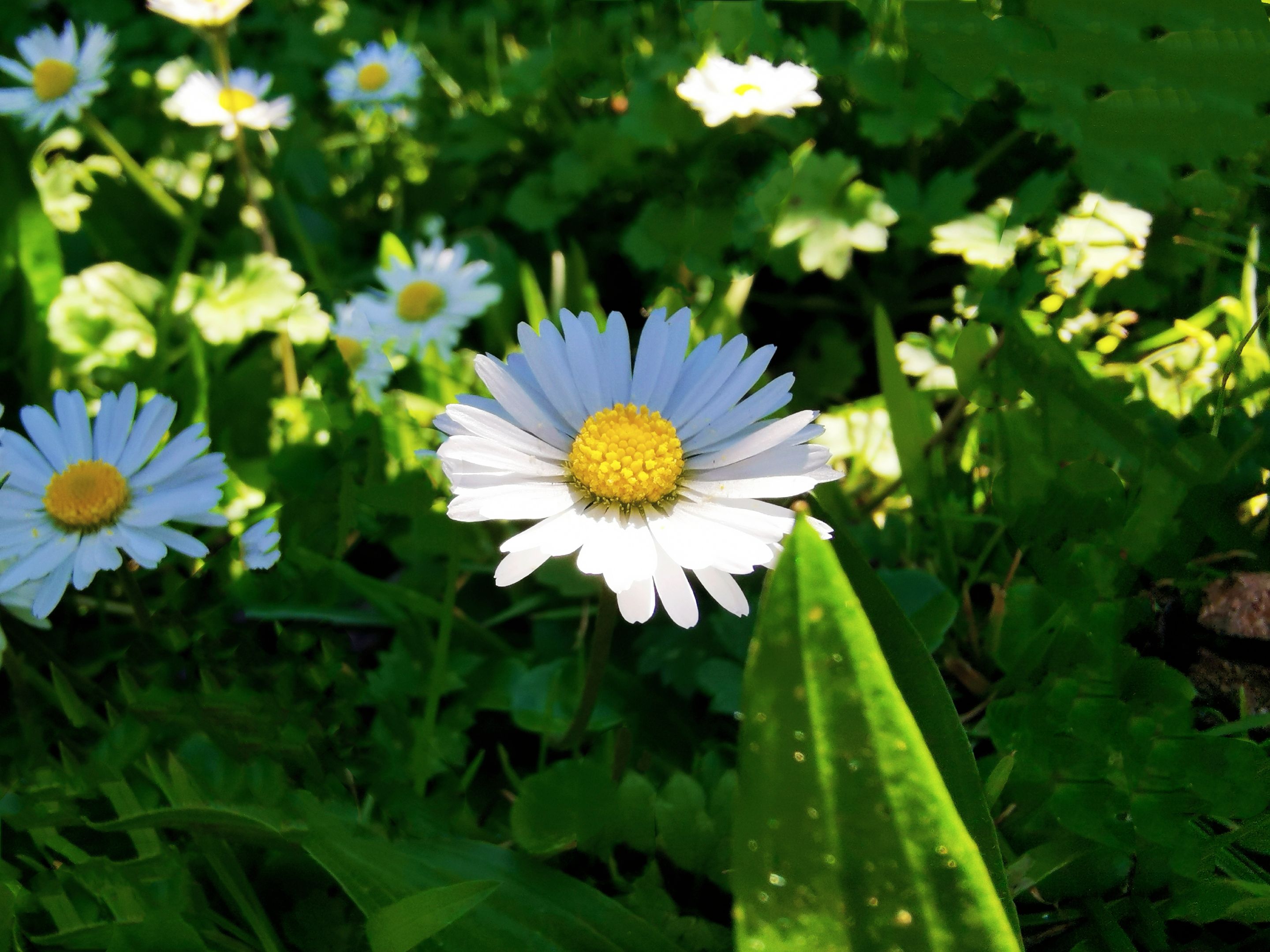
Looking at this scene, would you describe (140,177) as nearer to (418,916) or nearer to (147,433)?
(147,433)

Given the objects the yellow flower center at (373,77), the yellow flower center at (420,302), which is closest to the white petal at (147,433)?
the yellow flower center at (420,302)

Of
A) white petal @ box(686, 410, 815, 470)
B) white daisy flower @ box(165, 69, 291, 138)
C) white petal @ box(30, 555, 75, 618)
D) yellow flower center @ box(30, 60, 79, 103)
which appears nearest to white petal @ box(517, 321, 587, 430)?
white petal @ box(686, 410, 815, 470)

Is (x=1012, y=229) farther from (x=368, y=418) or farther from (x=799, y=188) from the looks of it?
(x=368, y=418)

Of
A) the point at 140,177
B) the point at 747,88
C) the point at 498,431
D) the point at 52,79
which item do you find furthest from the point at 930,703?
the point at 52,79

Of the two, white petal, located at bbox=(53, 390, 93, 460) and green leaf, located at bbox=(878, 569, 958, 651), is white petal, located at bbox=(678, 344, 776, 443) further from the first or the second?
white petal, located at bbox=(53, 390, 93, 460)

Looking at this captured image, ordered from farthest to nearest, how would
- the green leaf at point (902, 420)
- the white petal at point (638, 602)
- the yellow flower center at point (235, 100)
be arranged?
the yellow flower center at point (235, 100) → the green leaf at point (902, 420) → the white petal at point (638, 602)

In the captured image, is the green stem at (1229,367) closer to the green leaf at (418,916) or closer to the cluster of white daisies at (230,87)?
the cluster of white daisies at (230,87)
